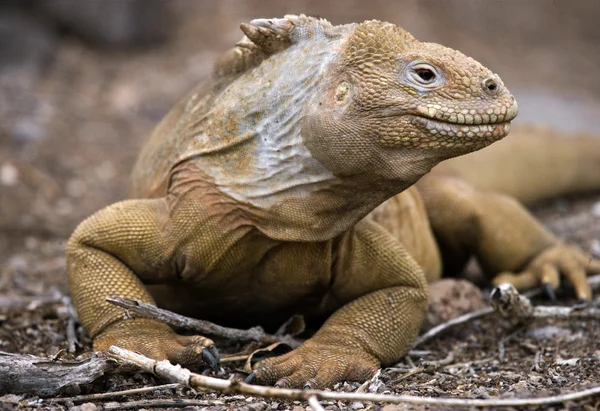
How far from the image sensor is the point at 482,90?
520 centimetres

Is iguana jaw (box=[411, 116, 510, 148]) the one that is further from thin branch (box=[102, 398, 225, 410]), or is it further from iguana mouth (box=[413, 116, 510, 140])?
thin branch (box=[102, 398, 225, 410])

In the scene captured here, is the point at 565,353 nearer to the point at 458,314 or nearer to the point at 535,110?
the point at 458,314

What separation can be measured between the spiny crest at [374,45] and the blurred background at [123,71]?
3861 mm

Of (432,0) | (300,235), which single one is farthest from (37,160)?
(432,0)

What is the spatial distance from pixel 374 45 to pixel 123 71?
1016cm

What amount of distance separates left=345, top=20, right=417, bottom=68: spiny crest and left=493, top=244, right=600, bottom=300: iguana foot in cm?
306

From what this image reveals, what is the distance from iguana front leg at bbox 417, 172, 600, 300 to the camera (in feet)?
25.7

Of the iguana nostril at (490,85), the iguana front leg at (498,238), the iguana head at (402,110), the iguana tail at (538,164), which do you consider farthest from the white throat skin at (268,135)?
the iguana tail at (538,164)

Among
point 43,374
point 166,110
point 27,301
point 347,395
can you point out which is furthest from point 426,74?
point 166,110

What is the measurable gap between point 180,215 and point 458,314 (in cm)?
239

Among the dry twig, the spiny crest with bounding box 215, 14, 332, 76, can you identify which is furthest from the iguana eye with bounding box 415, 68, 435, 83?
the dry twig

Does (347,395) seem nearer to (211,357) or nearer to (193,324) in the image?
(211,357)

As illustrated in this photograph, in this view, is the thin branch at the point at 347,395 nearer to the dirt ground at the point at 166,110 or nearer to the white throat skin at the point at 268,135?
the dirt ground at the point at 166,110

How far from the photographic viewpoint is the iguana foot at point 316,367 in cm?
532
